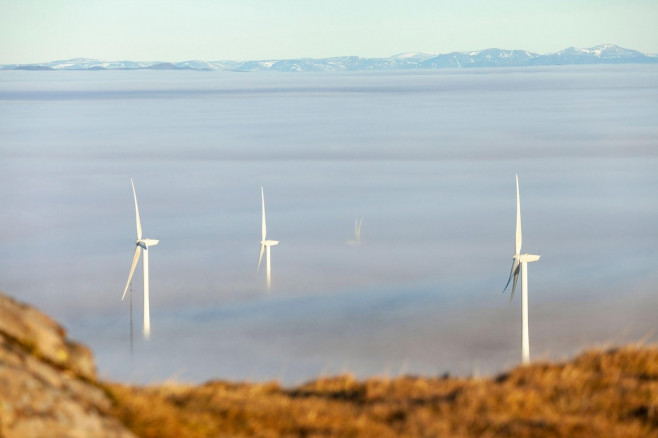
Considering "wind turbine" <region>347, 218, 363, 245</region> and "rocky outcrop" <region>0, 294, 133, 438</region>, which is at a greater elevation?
"rocky outcrop" <region>0, 294, 133, 438</region>

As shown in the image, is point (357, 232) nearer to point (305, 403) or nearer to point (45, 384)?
point (305, 403)

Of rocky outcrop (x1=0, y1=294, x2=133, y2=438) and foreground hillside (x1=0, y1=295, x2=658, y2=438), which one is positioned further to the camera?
foreground hillside (x1=0, y1=295, x2=658, y2=438)

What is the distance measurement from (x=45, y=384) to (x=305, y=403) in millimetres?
→ 3294

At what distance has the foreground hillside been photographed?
9.10 meters

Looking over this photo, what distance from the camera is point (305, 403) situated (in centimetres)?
1159

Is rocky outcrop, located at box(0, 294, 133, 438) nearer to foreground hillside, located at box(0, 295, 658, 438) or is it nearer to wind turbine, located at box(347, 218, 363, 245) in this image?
foreground hillside, located at box(0, 295, 658, 438)

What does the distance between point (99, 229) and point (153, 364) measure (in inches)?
1542

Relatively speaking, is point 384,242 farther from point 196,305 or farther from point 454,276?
point 196,305

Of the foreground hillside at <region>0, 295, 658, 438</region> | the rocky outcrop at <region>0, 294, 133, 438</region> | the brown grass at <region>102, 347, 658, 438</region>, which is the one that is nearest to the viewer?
the rocky outcrop at <region>0, 294, 133, 438</region>

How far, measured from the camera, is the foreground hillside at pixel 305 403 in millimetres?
9102

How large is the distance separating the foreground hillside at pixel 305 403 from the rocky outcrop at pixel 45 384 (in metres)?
0.01

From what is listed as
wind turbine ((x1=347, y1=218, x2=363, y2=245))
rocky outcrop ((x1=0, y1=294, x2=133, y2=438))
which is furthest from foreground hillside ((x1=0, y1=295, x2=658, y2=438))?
wind turbine ((x1=347, y1=218, x2=363, y2=245))

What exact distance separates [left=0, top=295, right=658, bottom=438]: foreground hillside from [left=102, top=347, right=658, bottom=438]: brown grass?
0.01 m

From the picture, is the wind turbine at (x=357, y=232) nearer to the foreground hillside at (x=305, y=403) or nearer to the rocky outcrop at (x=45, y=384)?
the foreground hillside at (x=305, y=403)
